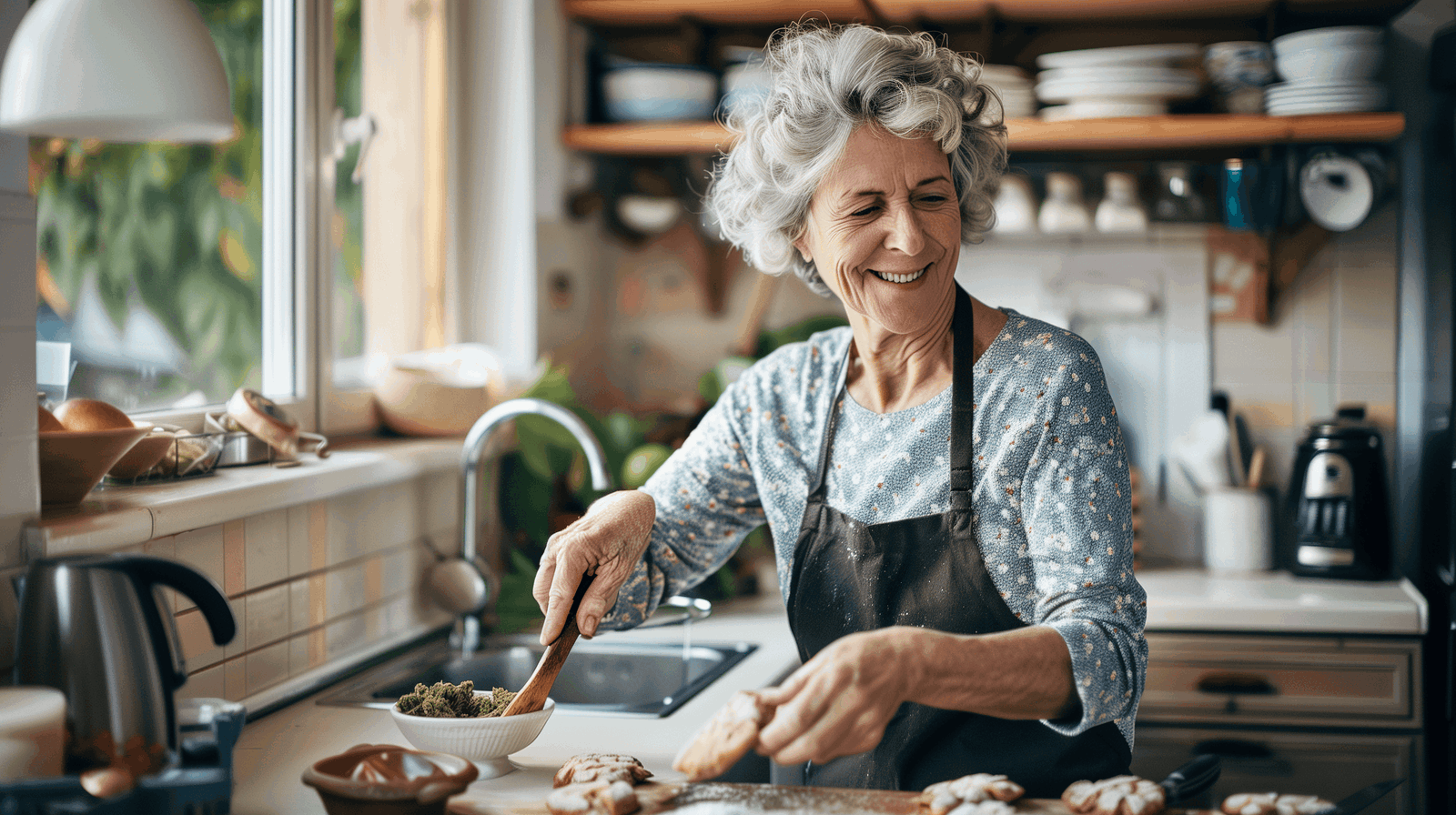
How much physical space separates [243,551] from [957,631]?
91 cm

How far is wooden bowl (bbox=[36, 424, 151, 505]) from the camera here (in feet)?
3.97


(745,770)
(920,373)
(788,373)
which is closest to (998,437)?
(920,373)

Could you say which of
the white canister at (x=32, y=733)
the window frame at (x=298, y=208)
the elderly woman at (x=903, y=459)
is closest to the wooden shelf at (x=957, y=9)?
the window frame at (x=298, y=208)

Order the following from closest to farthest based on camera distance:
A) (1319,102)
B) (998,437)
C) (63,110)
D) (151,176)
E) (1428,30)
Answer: (63,110), (998,437), (151,176), (1319,102), (1428,30)

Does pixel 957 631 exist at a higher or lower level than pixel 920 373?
lower

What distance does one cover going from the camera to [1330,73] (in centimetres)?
226

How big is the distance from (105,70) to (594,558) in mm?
667

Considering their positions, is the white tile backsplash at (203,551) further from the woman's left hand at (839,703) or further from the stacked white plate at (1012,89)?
the stacked white plate at (1012,89)

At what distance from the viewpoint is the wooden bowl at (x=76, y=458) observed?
1.21 metres

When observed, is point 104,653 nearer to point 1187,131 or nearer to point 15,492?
point 15,492

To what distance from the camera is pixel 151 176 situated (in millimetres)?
1601

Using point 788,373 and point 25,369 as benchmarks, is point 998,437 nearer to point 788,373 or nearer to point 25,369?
point 788,373

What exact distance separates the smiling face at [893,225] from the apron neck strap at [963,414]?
49mm

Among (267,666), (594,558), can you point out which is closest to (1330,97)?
(594,558)
